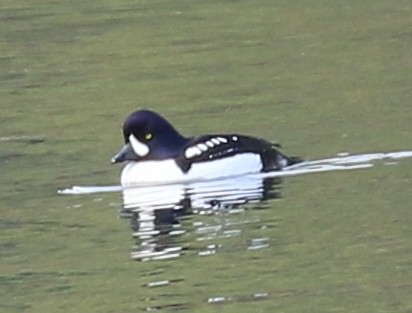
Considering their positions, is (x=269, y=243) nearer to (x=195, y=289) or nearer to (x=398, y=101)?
(x=195, y=289)

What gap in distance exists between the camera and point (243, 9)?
3081 centimetres

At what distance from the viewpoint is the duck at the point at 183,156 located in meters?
18.1

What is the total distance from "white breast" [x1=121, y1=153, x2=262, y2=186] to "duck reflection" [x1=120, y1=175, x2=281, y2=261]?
7 cm

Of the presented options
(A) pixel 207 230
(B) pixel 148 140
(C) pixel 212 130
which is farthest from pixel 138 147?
(A) pixel 207 230

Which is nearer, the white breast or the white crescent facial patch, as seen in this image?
the white breast

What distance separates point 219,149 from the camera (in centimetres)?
1820

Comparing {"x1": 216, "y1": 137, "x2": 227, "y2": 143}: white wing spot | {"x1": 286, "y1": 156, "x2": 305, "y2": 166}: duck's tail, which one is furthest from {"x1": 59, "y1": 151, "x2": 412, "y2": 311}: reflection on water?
{"x1": 216, "y1": 137, "x2": 227, "y2": 143}: white wing spot

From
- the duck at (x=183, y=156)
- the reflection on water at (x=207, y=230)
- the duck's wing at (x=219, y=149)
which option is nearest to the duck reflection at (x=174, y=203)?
the reflection on water at (x=207, y=230)

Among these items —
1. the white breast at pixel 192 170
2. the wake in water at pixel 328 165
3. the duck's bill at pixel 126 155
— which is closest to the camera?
the wake in water at pixel 328 165

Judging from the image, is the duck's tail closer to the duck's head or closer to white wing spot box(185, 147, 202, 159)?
white wing spot box(185, 147, 202, 159)

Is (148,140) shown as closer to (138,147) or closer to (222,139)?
(138,147)

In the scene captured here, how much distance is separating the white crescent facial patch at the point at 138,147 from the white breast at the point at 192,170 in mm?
227

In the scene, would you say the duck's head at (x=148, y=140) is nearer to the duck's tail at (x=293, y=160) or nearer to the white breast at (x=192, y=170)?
the white breast at (x=192, y=170)

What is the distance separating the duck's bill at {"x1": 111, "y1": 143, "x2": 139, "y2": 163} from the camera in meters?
18.3
